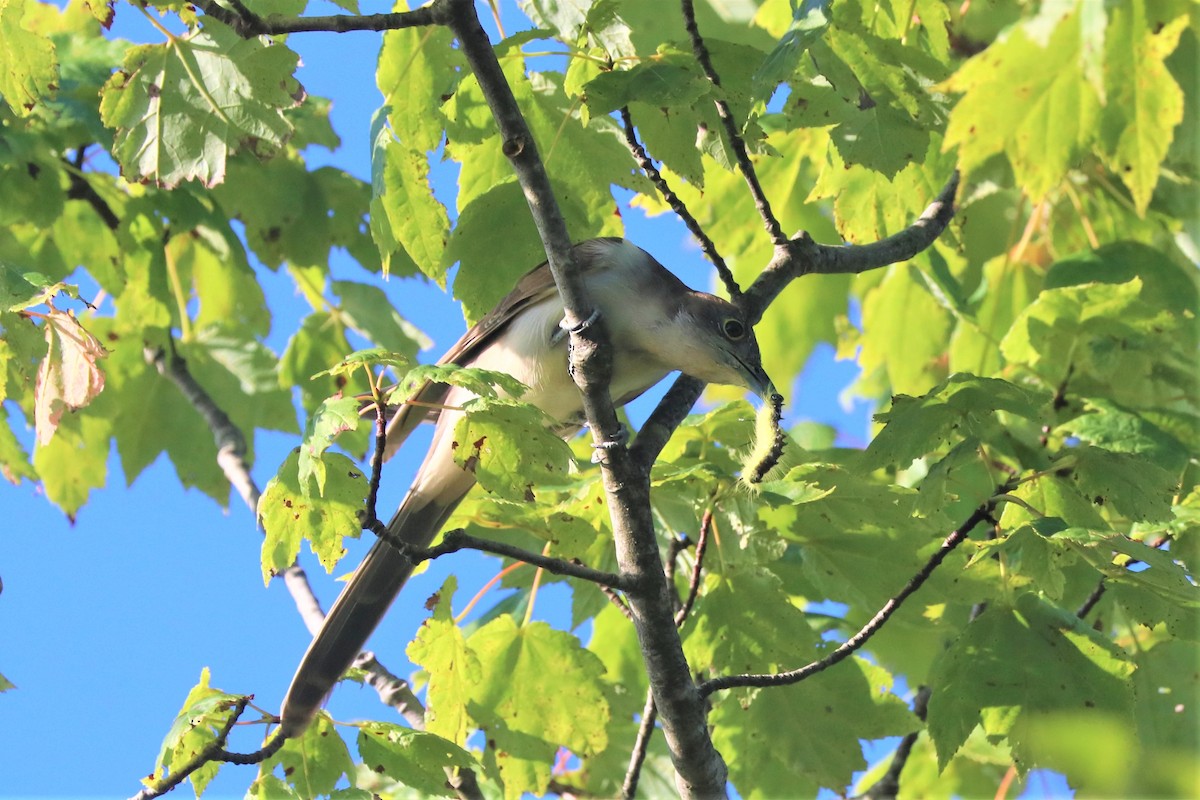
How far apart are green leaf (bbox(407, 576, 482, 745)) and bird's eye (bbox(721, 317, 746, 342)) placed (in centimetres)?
134

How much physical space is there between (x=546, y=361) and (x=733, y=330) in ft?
2.18

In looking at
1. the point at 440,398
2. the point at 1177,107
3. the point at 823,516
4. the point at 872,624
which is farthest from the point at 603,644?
the point at 1177,107

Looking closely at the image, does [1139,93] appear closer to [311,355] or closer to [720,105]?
[720,105]

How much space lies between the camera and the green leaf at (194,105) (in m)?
3.50

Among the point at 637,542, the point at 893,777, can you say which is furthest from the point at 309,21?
the point at 893,777

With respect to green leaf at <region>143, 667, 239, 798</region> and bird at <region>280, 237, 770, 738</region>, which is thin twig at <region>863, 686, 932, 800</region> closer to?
bird at <region>280, 237, 770, 738</region>

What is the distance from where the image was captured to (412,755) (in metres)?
3.26

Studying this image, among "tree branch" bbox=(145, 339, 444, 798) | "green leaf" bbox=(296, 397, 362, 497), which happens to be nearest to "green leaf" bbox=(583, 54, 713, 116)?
"green leaf" bbox=(296, 397, 362, 497)

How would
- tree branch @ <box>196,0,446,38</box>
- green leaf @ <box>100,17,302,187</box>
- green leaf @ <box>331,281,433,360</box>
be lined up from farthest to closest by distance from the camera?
green leaf @ <box>331,281,433,360</box> → green leaf @ <box>100,17,302,187</box> → tree branch @ <box>196,0,446,38</box>

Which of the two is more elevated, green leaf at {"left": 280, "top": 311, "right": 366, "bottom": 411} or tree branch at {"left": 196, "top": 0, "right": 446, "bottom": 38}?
green leaf at {"left": 280, "top": 311, "right": 366, "bottom": 411}

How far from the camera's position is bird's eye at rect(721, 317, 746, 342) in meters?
4.08

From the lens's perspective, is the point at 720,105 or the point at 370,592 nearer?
the point at 720,105

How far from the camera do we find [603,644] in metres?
4.89

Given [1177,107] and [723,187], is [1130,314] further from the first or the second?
[1177,107]
